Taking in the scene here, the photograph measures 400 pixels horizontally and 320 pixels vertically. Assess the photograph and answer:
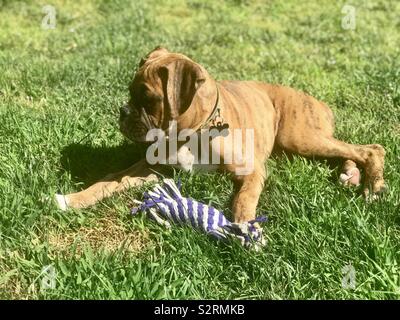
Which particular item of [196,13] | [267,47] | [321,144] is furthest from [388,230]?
[196,13]

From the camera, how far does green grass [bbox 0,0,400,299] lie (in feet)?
9.94

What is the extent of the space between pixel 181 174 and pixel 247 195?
0.50 meters

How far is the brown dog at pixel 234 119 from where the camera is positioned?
3637 mm

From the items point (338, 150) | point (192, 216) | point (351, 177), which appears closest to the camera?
point (192, 216)

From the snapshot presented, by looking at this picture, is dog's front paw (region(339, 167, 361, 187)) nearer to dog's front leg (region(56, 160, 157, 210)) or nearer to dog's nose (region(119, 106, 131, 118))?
dog's front leg (region(56, 160, 157, 210))

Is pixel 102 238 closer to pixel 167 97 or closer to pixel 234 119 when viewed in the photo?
pixel 167 97

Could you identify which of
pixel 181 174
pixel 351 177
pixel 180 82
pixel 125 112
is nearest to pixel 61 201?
pixel 125 112

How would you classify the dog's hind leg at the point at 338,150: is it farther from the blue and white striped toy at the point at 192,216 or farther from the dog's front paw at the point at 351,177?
the blue and white striped toy at the point at 192,216

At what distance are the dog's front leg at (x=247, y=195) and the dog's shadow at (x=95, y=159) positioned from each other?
2.70ft

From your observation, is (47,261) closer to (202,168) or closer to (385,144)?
(202,168)

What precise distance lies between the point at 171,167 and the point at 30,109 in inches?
64.3

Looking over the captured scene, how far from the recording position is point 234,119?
13.3ft

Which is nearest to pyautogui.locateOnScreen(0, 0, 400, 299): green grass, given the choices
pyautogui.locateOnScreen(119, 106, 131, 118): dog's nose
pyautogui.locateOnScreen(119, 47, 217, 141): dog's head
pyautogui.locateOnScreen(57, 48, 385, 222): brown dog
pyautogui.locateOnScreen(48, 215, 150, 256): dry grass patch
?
pyautogui.locateOnScreen(48, 215, 150, 256): dry grass patch

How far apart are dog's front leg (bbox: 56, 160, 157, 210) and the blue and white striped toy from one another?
0.24 meters
